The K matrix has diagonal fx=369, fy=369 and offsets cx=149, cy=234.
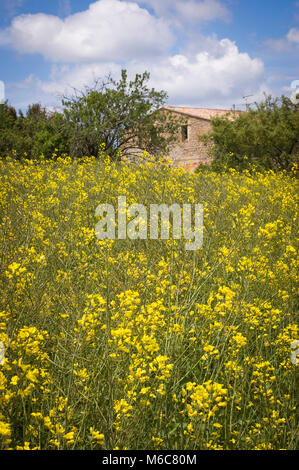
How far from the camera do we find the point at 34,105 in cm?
2089

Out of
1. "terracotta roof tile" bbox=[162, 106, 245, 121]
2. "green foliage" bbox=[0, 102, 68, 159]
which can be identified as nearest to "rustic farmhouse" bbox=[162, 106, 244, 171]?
"terracotta roof tile" bbox=[162, 106, 245, 121]

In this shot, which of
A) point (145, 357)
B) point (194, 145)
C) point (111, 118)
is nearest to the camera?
point (145, 357)

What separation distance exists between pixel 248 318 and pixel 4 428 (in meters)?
1.50

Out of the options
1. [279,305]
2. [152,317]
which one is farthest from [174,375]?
[279,305]

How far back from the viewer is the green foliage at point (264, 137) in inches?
617

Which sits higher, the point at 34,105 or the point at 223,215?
the point at 34,105

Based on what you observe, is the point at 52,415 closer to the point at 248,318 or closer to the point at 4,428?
the point at 4,428

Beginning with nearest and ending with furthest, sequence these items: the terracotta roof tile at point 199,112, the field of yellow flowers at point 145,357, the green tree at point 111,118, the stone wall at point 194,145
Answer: the field of yellow flowers at point 145,357 → the green tree at point 111,118 → the stone wall at point 194,145 → the terracotta roof tile at point 199,112

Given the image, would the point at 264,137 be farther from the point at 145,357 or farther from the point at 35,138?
the point at 145,357

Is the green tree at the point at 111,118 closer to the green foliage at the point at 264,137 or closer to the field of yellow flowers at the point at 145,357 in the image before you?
the green foliage at the point at 264,137

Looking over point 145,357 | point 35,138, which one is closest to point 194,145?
point 35,138

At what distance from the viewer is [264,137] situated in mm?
16125

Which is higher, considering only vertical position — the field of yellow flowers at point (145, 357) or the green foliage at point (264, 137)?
the green foliage at point (264, 137)

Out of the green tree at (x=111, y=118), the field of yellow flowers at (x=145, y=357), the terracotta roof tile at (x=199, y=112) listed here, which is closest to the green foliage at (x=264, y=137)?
the green tree at (x=111, y=118)
